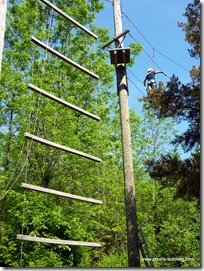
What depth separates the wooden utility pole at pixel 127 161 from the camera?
4715 mm

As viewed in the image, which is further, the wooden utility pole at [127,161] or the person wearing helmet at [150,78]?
the person wearing helmet at [150,78]

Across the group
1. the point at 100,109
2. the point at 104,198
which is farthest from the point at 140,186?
the point at 100,109

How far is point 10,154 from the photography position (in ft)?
35.0

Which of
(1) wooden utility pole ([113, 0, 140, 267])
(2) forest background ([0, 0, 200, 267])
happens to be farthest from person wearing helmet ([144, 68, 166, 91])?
(1) wooden utility pole ([113, 0, 140, 267])

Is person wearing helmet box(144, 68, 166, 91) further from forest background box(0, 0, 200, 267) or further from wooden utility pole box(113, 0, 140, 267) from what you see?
wooden utility pole box(113, 0, 140, 267)

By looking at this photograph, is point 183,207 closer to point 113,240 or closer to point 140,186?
point 140,186

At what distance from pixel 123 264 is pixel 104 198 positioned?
275cm

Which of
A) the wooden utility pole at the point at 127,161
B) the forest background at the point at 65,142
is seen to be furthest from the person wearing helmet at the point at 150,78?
the wooden utility pole at the point at 127,161

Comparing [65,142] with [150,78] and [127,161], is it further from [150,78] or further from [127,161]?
[127,161]

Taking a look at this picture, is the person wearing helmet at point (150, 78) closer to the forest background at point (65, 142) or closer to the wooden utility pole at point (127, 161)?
the forest background at point (65, 142)

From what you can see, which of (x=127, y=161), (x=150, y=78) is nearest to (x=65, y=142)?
(x=150, y=78)

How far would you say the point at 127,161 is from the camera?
17.0ft

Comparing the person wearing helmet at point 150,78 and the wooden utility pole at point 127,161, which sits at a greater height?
the person wearing helmet at point 150,78

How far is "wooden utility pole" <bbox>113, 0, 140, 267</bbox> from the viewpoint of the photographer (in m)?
4.71
